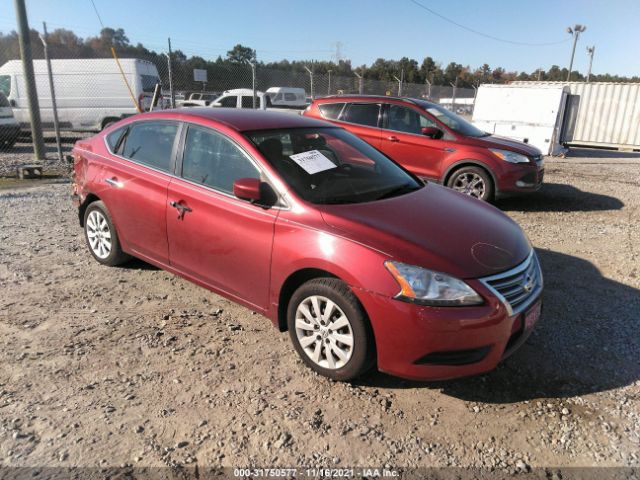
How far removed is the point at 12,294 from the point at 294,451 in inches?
121

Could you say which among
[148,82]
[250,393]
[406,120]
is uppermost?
[148,82]

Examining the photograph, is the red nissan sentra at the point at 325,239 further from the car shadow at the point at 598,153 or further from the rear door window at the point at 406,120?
the car shadow at the point at 598,153

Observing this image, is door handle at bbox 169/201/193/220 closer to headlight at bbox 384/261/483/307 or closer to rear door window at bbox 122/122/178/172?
rear door window at bbox 122/122/178/172

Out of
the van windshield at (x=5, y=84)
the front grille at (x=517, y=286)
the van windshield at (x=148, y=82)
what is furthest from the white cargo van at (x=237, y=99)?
the front grille at (x=517, y=286)

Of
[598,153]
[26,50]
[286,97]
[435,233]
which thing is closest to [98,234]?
[435,233]

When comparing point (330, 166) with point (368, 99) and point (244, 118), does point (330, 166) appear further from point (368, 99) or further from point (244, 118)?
point (368, 99)

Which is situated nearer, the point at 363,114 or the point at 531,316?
the point at 531,316

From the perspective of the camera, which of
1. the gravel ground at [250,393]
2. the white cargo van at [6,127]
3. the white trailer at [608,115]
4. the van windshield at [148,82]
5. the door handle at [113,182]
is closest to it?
the gravel ground at [250,393]

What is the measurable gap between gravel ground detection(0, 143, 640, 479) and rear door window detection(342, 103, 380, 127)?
4.39 metres

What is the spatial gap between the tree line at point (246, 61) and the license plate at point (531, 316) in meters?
10.4

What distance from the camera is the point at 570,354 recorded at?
11.0ft

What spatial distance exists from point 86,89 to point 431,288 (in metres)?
15.1

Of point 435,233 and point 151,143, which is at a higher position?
point 151,143

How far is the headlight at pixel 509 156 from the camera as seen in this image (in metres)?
7.12
